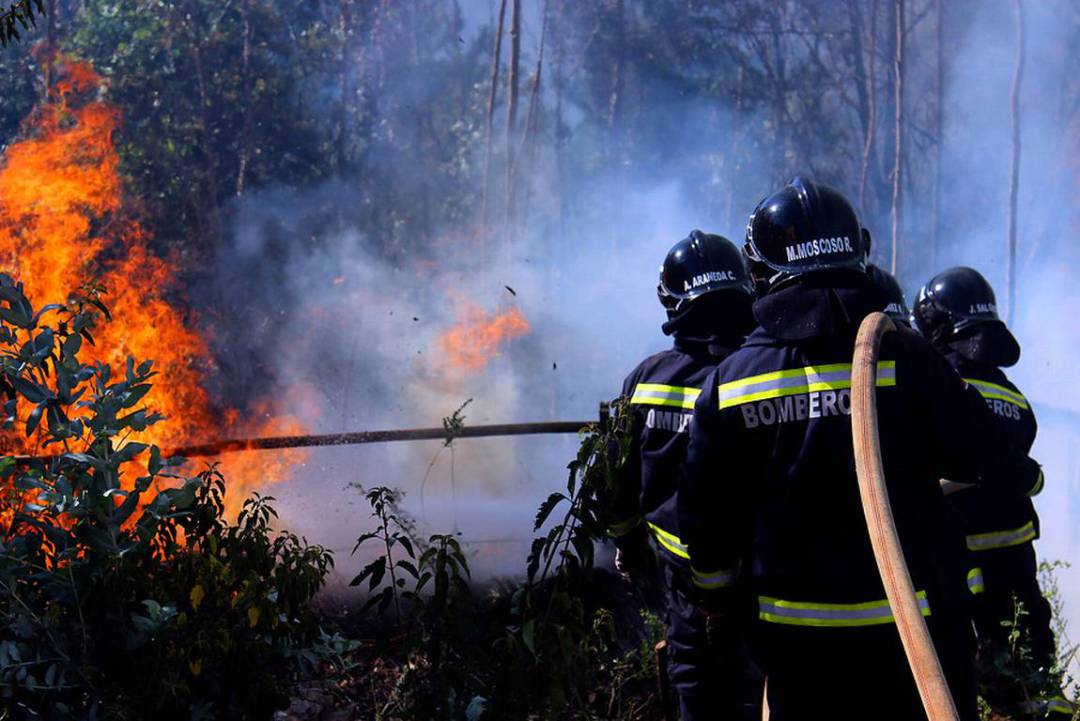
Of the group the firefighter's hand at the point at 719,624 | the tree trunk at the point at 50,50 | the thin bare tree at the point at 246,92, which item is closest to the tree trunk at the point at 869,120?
the thin bare tree at the point at 246,92

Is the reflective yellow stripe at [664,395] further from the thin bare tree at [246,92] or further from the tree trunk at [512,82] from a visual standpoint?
the tree trunk at [512,82]

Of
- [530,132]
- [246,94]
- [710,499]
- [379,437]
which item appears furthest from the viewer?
[530,132]

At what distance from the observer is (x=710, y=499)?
8.56 ft

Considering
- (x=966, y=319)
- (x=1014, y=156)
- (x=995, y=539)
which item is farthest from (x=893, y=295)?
(x=1014, y=156)

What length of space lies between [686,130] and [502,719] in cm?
1232

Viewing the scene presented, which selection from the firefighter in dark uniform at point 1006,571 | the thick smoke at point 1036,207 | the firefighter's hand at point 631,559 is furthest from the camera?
the thick smoke at point 1036,207

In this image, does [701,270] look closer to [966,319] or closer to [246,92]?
[966,319]

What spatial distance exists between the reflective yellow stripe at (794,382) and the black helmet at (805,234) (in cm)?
32

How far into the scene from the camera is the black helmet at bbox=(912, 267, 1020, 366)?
4.49 m

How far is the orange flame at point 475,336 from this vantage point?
39.5 ft

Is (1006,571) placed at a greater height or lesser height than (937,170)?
lesser

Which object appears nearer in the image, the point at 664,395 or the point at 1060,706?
the point at 664,395

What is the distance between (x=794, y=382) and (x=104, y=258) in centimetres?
1046

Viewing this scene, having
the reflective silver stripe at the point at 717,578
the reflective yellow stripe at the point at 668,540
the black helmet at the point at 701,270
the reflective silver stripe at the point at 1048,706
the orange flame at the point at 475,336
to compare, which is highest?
the orange flame at the point at 475,336
